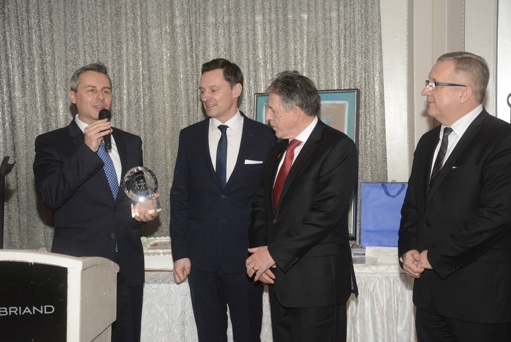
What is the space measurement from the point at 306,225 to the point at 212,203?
2.45 ft

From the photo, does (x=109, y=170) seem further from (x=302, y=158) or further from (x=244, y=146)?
(x=302, y=158)

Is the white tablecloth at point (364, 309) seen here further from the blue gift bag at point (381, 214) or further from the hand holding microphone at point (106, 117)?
the hand holding microphone at point (106, 117)

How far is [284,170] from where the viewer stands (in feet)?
8.97

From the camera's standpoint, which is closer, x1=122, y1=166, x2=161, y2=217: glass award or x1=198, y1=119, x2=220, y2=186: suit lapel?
x1=122, y1=166, x2=161, y2=217: glass award

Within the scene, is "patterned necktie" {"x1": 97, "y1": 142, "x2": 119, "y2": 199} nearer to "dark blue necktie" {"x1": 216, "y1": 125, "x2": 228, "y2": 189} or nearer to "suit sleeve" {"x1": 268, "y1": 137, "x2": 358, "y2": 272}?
"dark blue necktie" {"x1": 216, "y1": 125, "x2": 228, "y2": 189}

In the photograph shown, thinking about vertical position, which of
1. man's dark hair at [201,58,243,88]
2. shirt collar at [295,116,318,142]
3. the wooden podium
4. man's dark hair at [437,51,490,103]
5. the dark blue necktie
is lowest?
the wooden podium

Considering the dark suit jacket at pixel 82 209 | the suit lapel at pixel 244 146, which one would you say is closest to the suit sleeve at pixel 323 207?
the suit lapel at pixel 244 146

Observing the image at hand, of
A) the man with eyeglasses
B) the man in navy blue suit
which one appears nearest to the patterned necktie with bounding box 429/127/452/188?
the man with eyeglasses

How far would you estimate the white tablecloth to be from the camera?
3.52m

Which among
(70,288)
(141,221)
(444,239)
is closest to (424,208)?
(444,239)

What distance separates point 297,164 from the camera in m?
2.66

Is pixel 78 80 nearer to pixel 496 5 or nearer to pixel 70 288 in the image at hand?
pixel 70 288

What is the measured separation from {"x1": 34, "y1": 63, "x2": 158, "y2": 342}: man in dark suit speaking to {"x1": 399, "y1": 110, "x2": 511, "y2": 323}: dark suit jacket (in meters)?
1.38

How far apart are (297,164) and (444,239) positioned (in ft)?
2.42
